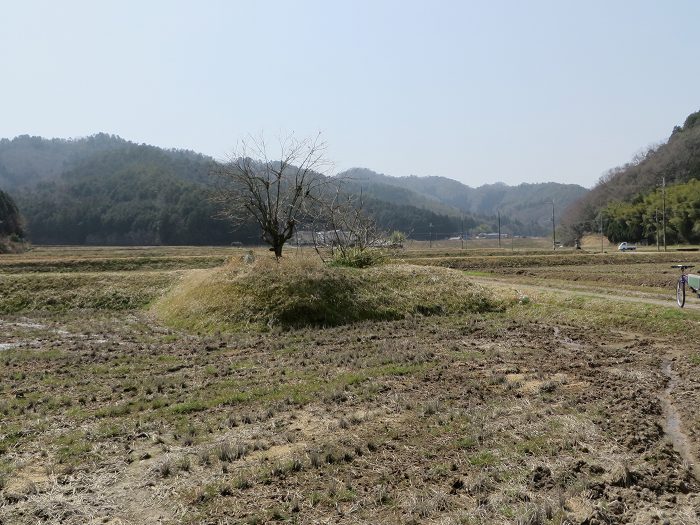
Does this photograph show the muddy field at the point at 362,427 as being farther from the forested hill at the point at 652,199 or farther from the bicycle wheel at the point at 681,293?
the forested hill at the point at 652,199

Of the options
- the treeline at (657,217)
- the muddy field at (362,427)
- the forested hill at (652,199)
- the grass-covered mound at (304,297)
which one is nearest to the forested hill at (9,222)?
the grass-covered mound at (304,297)

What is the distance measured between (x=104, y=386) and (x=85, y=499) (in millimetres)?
5238

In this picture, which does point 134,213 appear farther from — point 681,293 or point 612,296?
point 681,293

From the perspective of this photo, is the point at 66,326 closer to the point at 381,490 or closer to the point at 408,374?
the point at 408,374

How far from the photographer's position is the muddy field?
5.93 meters

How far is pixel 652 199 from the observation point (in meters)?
86.1

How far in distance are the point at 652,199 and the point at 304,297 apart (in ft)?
264

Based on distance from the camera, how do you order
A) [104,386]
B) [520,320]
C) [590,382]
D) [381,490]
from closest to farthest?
[381,490], [590,382], [104,386], [520,320]

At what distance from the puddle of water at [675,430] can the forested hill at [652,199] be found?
244 feet

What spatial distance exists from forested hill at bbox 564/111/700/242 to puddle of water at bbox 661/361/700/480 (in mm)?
74461

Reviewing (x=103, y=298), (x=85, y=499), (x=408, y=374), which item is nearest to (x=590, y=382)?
(x=408, y=374)

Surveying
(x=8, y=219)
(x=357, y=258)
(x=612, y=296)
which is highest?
(x=8, y=219)

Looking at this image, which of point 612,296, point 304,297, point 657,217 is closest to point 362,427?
point 304,297

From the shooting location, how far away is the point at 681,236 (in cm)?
7850
